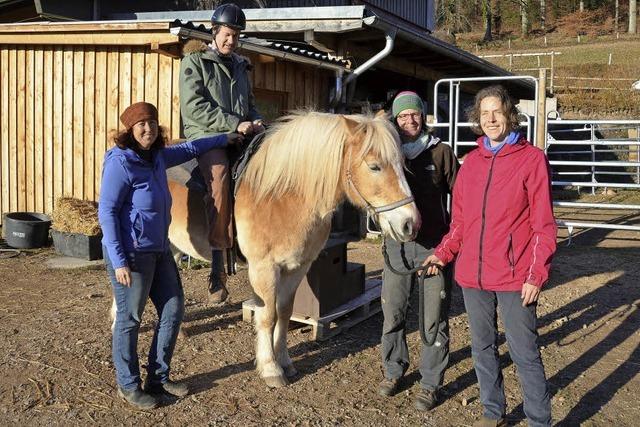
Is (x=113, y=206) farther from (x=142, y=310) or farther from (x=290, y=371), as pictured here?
(x=290, y=371)

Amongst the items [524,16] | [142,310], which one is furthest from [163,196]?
[524,16]

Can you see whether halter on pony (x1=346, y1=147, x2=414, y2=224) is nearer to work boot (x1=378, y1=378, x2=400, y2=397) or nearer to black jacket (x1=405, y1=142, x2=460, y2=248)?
Answer: black jacket (x1=405, y1=142, x2=460, y2=248)

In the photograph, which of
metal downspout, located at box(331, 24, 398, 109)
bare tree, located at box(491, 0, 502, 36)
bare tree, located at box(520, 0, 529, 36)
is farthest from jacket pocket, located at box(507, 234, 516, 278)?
bare tree, located at box(491, 0, 502, 36)

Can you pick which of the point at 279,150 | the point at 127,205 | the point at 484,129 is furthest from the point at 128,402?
the point at 484,129

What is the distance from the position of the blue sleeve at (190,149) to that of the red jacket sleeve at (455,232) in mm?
1609

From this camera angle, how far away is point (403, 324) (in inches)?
143

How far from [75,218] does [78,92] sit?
6.13ft

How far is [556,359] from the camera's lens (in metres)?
4.27

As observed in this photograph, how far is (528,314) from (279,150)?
1762 mm

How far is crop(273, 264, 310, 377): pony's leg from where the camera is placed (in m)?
3.80

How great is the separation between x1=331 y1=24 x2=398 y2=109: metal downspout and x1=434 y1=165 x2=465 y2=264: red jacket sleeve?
5.02 m

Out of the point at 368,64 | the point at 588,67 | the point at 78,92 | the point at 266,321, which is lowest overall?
the point at 266,321

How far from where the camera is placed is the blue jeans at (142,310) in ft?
10.4

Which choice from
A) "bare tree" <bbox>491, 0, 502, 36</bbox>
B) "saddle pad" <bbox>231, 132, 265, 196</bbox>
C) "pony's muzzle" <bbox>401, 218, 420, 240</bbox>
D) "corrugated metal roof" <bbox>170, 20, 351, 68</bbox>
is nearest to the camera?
"pony's muzzle" <bbox>401, 218, 420, 240</bbox>
